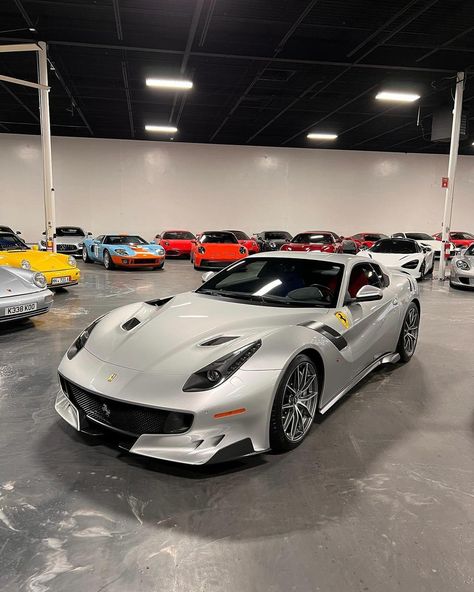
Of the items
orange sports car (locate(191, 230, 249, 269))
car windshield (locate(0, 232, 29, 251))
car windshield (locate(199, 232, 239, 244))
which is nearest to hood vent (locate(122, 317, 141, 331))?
car windshield (locate(0, 232, 29, 251))

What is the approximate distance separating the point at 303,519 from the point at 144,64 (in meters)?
10.3

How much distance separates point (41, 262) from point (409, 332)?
6.28m

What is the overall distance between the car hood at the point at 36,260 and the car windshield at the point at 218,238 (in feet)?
18.4

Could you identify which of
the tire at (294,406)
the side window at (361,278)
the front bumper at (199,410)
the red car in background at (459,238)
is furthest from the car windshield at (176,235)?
the front bumper at (199,410)

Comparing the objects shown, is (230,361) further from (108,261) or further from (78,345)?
(108,261)

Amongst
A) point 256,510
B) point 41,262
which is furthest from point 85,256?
point 256,510

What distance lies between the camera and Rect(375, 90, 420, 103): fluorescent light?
11469 mm

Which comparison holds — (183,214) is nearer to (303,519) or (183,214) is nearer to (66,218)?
(66,218)

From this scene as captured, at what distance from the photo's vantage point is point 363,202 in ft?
67.9

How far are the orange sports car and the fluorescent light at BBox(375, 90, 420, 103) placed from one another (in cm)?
559

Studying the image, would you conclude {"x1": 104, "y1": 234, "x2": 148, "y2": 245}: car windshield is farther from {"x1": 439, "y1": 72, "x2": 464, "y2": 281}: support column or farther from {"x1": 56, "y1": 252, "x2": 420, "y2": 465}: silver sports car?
{"x1": 56, "y1": 252, "x2": 420, "y2": 465}: silver sports car

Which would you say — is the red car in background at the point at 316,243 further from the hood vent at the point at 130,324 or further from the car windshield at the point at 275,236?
the hood vent at the point at 130,324

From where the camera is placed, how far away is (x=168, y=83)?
10.9 m

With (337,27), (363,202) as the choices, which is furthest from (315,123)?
(337,27)
